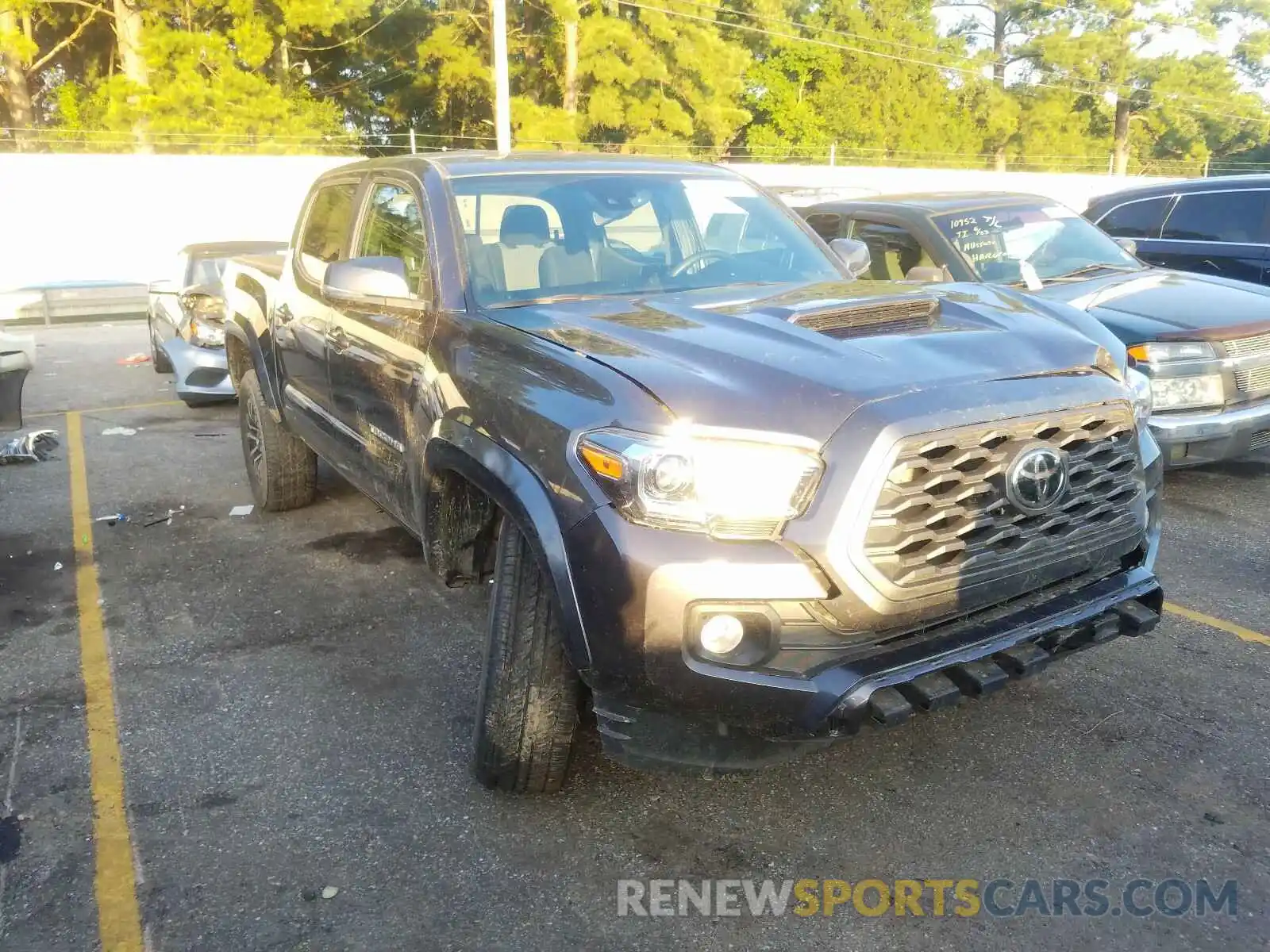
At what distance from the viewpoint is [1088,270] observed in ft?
23.1

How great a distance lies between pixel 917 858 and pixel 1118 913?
1.69ft

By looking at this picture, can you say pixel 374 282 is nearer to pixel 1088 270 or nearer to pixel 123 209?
pixel 1088 270

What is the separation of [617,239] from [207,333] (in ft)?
19.6

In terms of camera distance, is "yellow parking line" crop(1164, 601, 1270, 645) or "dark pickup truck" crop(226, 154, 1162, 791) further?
"yellow parking line" crop(1164, 601, 1270, 645)

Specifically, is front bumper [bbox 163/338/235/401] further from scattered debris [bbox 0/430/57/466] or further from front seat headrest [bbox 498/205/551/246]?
front seat headrest [bbox 498/205/551/246]

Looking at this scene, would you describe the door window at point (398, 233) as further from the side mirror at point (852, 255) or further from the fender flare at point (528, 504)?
the side mirror at point (852, 255)

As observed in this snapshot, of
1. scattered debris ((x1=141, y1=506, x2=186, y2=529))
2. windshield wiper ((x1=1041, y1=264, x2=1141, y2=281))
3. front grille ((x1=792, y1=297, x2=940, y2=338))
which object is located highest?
front grille ((x1=792, y1=297, x2=940, y2=338))

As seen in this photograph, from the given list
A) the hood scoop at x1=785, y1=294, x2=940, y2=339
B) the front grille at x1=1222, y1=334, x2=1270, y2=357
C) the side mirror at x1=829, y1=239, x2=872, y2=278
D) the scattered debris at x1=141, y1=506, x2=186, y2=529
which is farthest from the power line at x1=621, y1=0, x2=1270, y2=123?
the hood scoop at x1=785, y1=294, x2=940, y2=339

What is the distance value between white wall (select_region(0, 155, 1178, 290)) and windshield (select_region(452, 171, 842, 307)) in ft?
50.0

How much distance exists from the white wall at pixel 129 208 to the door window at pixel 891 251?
12142mm

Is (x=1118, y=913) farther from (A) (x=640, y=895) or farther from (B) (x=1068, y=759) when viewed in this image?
(A) (x=640, y=895)

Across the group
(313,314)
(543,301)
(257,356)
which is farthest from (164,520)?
(543,301)

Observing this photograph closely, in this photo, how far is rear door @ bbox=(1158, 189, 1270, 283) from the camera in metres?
8.23

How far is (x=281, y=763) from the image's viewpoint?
3607 millimetres
